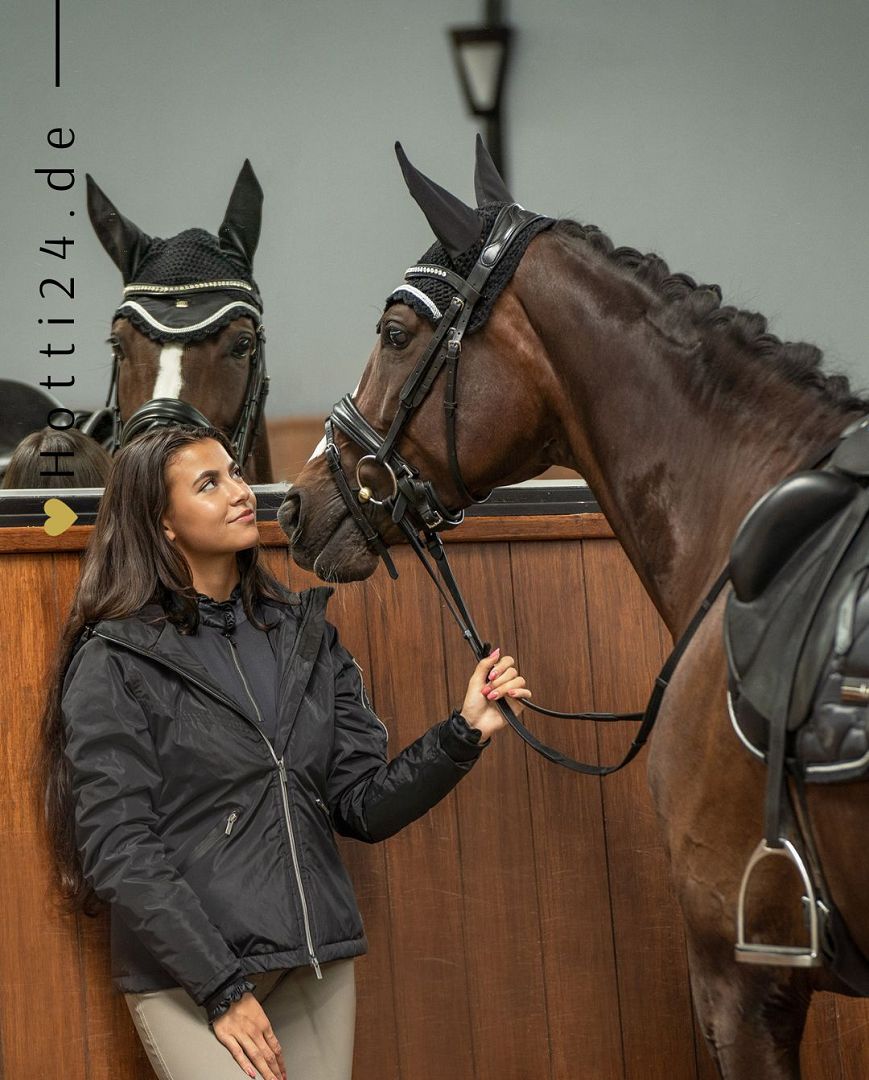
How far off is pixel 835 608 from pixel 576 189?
6.46 ft

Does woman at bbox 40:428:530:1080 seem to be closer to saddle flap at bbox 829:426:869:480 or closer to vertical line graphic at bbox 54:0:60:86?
saddle flap at bbox 829:426:869:480

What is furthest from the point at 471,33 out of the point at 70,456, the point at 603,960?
the point at 603,960

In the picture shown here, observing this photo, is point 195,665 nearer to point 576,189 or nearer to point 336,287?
point 336,287

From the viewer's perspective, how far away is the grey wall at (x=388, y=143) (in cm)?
264

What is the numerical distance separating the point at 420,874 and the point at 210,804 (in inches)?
27.6

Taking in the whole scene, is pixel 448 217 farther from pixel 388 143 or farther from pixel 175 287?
pixel 388 143

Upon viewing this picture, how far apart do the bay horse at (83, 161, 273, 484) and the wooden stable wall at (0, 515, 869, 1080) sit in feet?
1.17

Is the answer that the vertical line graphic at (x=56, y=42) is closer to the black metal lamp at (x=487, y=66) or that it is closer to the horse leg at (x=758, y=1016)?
the black metal lamp at (x=487, y=66)

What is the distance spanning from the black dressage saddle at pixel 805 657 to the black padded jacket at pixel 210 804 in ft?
1.86

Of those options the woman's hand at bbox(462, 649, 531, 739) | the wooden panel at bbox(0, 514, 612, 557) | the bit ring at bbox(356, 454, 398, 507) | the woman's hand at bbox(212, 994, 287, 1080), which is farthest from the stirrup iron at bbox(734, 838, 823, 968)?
the wooden panel at bbox(0, 514, 612, 557)

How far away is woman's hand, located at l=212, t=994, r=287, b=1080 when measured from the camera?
1.53m

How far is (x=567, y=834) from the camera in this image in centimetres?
236

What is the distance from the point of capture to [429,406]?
1.77 metres

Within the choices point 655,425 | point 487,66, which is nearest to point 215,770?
point 655,425
